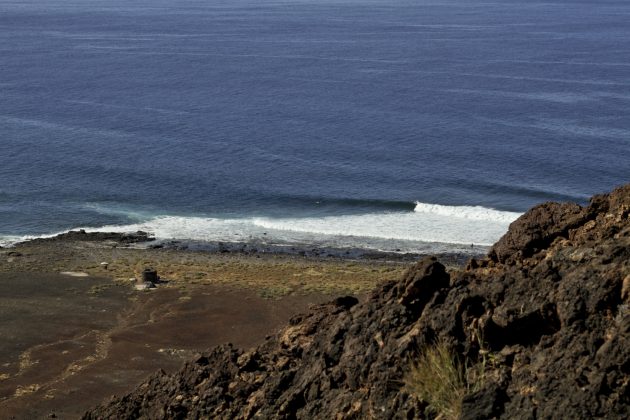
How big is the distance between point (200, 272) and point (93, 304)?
835 cm

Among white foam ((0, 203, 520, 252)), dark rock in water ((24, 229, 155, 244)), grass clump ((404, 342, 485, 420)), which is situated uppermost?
grass clump ((404, 342, 485, 420))

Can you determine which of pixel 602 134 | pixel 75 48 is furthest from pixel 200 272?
pixel 75 48

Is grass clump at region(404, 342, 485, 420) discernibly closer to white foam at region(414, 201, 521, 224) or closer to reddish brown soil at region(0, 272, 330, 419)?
reddish brown soil at region(0, 272, 330, 419)

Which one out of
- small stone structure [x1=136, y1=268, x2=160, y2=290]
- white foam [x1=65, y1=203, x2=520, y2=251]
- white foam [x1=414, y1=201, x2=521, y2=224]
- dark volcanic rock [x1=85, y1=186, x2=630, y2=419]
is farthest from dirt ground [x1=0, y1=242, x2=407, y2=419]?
white foam [x1=414, y1=201, x2=521, y2=224]

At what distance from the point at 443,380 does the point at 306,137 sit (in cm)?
7871

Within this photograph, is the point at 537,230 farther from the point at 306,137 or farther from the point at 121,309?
the point at 306,137

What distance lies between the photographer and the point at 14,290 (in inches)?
1852

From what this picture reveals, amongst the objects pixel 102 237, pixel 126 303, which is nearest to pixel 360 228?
pixel 102 237

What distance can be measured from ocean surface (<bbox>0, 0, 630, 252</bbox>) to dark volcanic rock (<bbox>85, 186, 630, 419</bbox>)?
45339 millimetres

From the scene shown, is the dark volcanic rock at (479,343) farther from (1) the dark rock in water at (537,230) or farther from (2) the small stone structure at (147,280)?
(2) the small stone structure at (147,280)

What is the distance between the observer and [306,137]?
298 ft

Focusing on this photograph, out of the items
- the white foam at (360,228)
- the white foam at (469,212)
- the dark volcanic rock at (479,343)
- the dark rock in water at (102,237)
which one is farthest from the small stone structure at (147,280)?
the dark volcanic rock at (479,343)

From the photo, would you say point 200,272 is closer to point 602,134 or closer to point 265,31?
point 602,134

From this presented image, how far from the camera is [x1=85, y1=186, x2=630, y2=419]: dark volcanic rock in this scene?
11.3m
